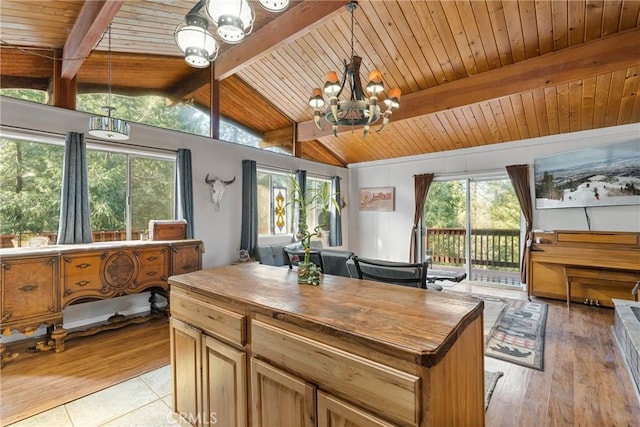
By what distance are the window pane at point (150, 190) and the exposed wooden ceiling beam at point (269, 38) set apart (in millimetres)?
1088

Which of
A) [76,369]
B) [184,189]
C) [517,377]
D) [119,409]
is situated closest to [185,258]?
[184,189]

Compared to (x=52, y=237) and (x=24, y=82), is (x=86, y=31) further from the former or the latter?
(x=52, y=237)

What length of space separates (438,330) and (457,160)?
576 centimetres

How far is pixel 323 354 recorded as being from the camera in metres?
1.04

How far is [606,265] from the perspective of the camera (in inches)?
151

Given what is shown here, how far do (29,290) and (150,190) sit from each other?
179cm

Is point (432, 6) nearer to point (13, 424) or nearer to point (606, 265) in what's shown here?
point (606, 265)

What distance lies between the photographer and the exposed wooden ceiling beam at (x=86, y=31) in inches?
101

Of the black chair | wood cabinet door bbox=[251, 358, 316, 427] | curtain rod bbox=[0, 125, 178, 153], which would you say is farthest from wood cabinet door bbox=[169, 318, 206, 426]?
curtain rod bbox=[0, 125, 178, 153]

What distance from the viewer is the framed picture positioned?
6.90 metres

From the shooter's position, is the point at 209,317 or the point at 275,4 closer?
the point at 209,317

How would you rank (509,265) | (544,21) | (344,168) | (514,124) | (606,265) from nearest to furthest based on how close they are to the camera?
(544,21)
(606,265)
(514,124)
(509,265)
(344,168)

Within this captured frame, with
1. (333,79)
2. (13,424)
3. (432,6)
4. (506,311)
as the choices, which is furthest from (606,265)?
(13,424)

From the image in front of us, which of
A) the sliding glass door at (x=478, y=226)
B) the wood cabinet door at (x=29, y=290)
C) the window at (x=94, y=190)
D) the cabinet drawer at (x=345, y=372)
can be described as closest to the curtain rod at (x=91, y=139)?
the window at (x=94, y=190)
